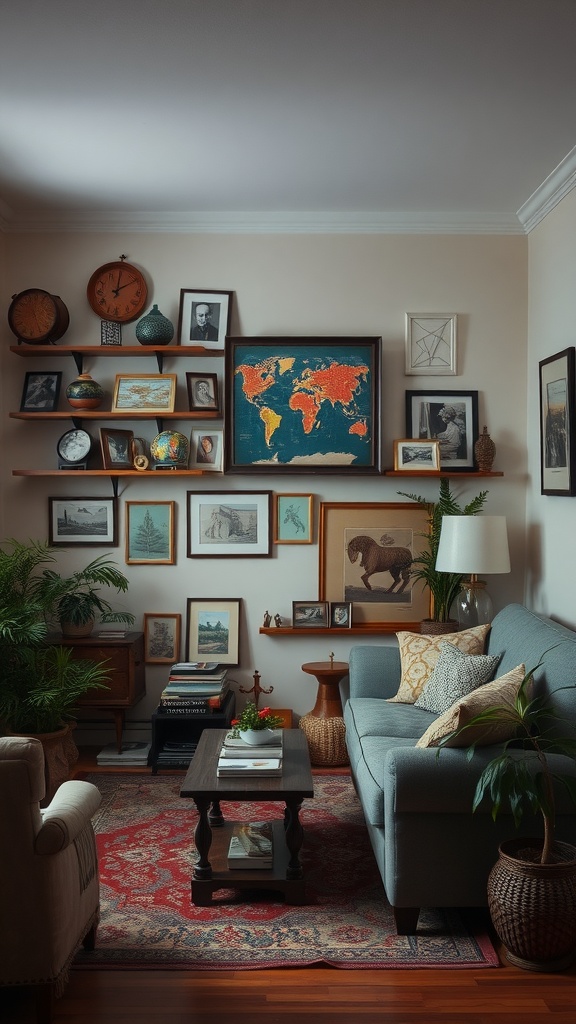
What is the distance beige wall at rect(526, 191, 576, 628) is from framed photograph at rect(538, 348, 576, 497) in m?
0.08

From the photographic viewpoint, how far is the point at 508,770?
9.27ft

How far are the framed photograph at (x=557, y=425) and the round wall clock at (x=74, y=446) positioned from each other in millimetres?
2543

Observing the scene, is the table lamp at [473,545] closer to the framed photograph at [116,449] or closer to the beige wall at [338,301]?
the beige wall at [338,301]

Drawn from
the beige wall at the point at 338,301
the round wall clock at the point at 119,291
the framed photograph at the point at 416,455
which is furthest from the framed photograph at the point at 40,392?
the framed photograph at the point at 416,455

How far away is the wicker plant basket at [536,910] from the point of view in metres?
2.76

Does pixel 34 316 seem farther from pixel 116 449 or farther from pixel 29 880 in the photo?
pixel 29 880

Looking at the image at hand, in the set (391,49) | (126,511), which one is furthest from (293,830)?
(391,49)

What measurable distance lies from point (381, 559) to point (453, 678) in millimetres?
1273

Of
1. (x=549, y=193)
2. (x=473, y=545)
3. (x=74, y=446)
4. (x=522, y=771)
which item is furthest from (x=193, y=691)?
(x=549, y=193)

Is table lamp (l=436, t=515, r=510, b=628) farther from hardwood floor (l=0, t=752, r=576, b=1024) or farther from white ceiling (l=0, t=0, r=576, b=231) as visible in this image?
hardwood floor (l=0, t=752, r=576, b=1024)

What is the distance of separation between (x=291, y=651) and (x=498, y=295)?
242cm

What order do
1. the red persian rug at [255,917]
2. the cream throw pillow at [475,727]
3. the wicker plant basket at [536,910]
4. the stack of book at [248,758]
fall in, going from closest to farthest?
the wicker plant basket at [536,910] → the red persian rug at [255,917] → the cream throw pillow at [475,727] → the stack of book at [248,758]

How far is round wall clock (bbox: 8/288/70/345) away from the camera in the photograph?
16.7ft

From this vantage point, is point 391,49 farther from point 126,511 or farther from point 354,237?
point 126,511
